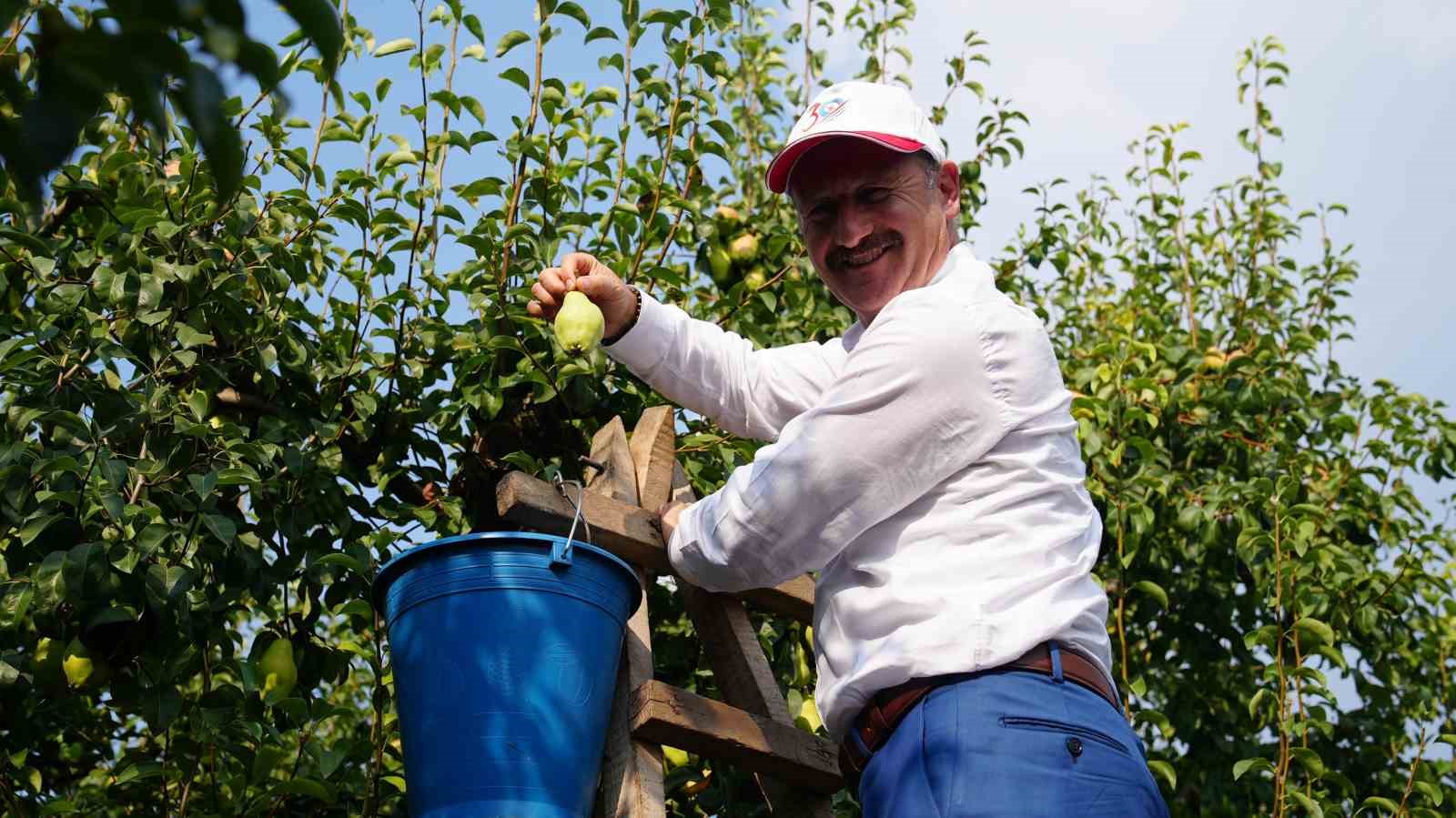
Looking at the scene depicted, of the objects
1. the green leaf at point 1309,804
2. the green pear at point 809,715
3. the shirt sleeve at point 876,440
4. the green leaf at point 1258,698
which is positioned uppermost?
the shirt sleeve at point 876,440

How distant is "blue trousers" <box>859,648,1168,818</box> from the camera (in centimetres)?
181

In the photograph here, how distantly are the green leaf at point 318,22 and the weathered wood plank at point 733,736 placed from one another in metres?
1.43

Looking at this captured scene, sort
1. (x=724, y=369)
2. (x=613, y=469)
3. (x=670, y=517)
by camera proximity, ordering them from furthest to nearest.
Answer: (x=724, y=369) < (x=613, y=469) < (x=670, y=517)

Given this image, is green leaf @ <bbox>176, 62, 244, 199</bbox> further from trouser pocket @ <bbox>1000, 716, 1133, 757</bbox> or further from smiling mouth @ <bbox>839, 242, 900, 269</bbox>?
smiling mouth @ <bbox>839, 242, 900, 269</bbox>

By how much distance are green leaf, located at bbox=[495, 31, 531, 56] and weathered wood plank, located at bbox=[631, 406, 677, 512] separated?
92 cm

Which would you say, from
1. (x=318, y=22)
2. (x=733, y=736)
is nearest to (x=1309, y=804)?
(x=733, y=736)

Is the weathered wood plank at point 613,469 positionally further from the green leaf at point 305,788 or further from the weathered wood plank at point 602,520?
the green leaf at point 305,788

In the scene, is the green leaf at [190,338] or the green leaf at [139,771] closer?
the green leaf at [139,771]

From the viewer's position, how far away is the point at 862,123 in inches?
90.2

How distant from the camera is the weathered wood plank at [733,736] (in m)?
2.18

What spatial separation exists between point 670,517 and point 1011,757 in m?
0.77

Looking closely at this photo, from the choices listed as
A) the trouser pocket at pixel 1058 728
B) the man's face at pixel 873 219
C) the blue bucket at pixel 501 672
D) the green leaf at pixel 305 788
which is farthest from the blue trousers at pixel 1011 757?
the green leaf at pixel 305 788

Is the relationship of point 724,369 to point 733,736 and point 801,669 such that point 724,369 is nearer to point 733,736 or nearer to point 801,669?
point 733,736

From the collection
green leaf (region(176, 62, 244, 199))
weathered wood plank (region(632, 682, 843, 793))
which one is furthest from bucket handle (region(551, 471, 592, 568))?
green leaf (region(176, 62, 244, 199))
